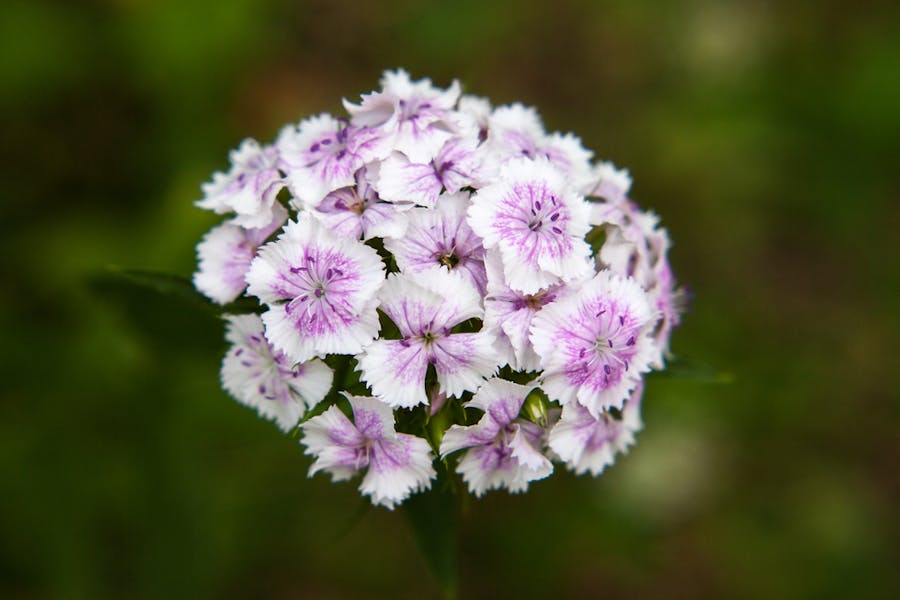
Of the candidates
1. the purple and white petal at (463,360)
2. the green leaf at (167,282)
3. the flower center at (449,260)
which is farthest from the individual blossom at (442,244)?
the green leaf at (167,282)

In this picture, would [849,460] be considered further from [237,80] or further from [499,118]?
[237,80]

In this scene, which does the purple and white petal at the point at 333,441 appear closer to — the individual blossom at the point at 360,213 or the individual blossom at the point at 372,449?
the individual blossom at the point at 372,449

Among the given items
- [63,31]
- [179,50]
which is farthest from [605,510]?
[63,31]

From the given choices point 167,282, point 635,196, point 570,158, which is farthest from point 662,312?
point 635,196

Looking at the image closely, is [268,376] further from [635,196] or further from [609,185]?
[635,196]

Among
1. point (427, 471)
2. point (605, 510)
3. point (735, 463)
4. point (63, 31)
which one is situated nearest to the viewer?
point (427, 471)

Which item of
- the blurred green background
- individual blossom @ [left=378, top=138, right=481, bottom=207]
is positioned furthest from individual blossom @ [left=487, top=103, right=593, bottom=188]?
the blurred green background
